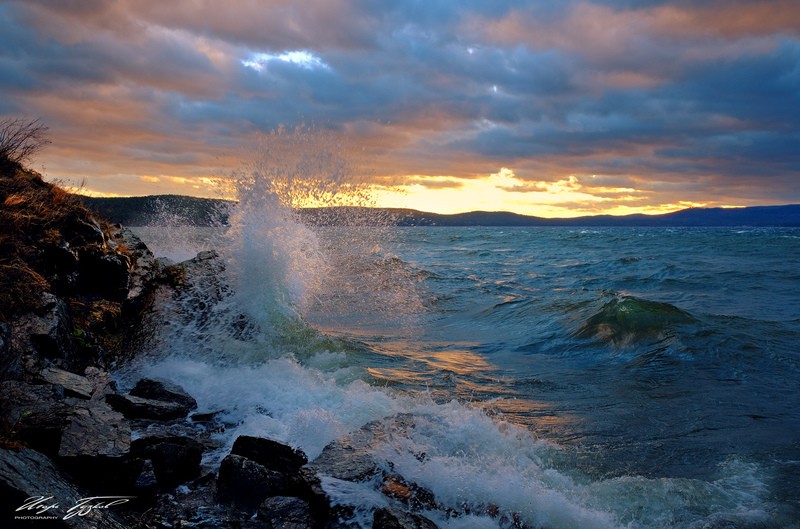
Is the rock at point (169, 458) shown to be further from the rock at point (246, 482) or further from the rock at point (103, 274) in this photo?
the rock at point (103, 274)

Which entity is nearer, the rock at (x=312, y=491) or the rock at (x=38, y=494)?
the rock at (x=38, y=494)

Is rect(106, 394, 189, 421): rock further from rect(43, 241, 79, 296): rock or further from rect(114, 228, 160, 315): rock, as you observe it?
rect(114, 228, 160, 315): rock

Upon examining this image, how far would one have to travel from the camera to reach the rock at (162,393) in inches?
277

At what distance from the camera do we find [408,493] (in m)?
4.73

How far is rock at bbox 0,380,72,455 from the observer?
4.59 meters

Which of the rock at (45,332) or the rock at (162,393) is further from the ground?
the rock at (45,332)

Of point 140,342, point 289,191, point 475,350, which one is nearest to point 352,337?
point 475,350

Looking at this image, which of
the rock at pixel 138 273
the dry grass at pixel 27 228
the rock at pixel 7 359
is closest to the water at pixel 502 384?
the rock at pixel 138 273

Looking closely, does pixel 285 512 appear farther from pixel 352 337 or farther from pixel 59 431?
pixel 352 337

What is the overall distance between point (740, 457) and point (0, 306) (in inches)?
339

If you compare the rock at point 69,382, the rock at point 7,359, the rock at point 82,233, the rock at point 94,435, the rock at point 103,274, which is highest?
the rock at point 82,233

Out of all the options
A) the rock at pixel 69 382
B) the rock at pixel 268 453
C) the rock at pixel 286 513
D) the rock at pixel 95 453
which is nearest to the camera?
the rock at pixel 286 513

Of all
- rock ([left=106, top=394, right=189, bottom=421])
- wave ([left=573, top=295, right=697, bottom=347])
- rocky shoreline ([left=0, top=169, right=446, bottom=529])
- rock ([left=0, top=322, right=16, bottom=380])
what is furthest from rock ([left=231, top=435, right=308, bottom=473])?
wave ([left=573, top=295, right=697, bottom=347])

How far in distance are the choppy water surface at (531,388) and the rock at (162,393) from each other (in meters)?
0.47
